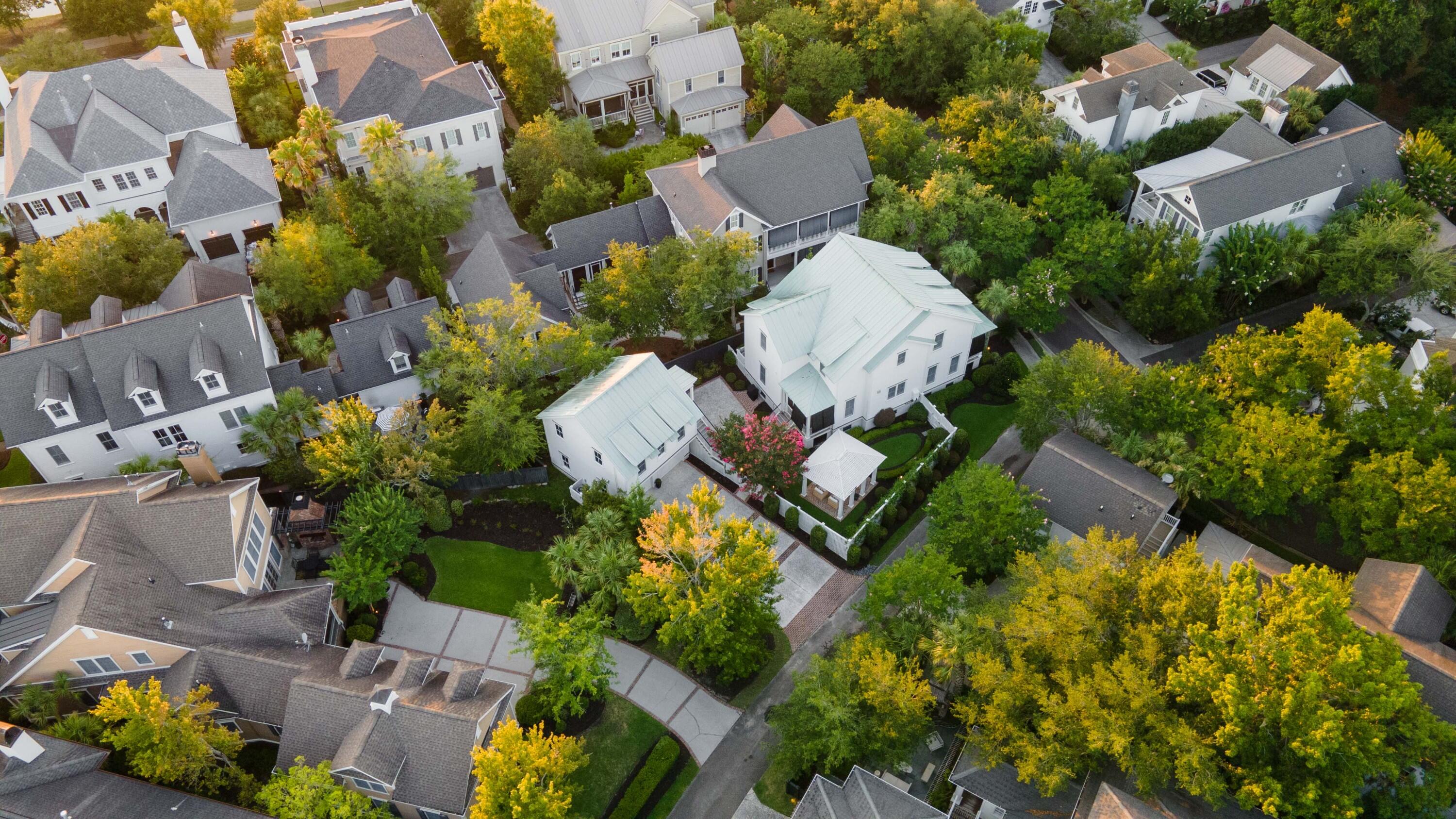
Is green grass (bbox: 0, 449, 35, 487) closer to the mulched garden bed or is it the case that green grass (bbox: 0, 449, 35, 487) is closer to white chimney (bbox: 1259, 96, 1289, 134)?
the mulched garden bed

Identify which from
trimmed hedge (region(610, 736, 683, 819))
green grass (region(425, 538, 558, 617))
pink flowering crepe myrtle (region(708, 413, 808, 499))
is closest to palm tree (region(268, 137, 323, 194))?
green grass (region(425, 538, 558, 617))

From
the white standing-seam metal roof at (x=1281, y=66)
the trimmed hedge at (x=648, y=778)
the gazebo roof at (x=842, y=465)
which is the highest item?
the white standing-seam metal roof at (x=1281, y=66)

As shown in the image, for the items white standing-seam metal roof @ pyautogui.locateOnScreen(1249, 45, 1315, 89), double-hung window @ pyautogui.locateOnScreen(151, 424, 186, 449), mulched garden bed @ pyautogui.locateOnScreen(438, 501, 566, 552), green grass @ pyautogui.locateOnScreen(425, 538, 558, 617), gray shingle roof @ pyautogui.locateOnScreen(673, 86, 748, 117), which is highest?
white standing-seam metal roof @ pyautogui.locateOnScreen(1249, 45, 1315, 89)

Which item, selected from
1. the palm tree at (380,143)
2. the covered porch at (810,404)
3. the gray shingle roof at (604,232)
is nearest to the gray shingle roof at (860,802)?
the covered porch at (810,404)

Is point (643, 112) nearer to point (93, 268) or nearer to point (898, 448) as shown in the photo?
point (898, 448)

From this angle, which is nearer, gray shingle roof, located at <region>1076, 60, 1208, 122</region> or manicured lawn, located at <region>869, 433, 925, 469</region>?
manicured lawn, located at <region>869, 433, 925, 469</region>

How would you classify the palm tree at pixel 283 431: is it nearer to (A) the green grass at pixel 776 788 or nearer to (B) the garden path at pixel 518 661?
(B) the garden path at pixel 518 661
